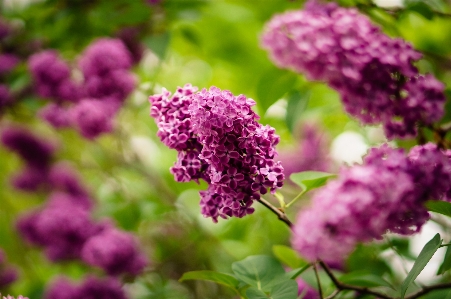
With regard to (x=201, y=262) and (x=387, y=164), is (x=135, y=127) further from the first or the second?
(x=387, y=164)

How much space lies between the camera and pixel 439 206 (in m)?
0.78

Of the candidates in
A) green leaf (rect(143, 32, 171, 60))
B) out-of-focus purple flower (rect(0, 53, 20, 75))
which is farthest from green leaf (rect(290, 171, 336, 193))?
out-of-focus purple flower (rect(0, 53, 20, 75))

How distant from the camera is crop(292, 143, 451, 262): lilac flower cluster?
0.70 m

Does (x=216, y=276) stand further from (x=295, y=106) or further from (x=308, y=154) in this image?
(x=308, y=154)

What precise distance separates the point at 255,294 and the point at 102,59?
1129 mm

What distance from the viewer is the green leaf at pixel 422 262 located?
2.38 feet

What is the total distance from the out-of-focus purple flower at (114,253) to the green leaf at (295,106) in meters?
0.80

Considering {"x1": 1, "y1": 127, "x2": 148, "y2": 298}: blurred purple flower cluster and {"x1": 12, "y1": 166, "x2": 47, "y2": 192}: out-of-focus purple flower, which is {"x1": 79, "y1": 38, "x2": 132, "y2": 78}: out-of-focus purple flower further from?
{"x1": 12, "y1": 166, "x2": 47, "y2": 192}: out-of-focus purple flower

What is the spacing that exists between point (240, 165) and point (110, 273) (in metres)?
1.13

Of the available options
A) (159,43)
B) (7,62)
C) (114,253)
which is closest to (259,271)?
(114,253)

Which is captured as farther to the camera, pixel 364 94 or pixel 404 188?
pixel 364 94

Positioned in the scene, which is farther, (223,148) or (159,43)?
(159,43)

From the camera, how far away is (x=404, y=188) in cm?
73

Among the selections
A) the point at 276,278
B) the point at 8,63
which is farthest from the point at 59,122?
the point at 276,278
